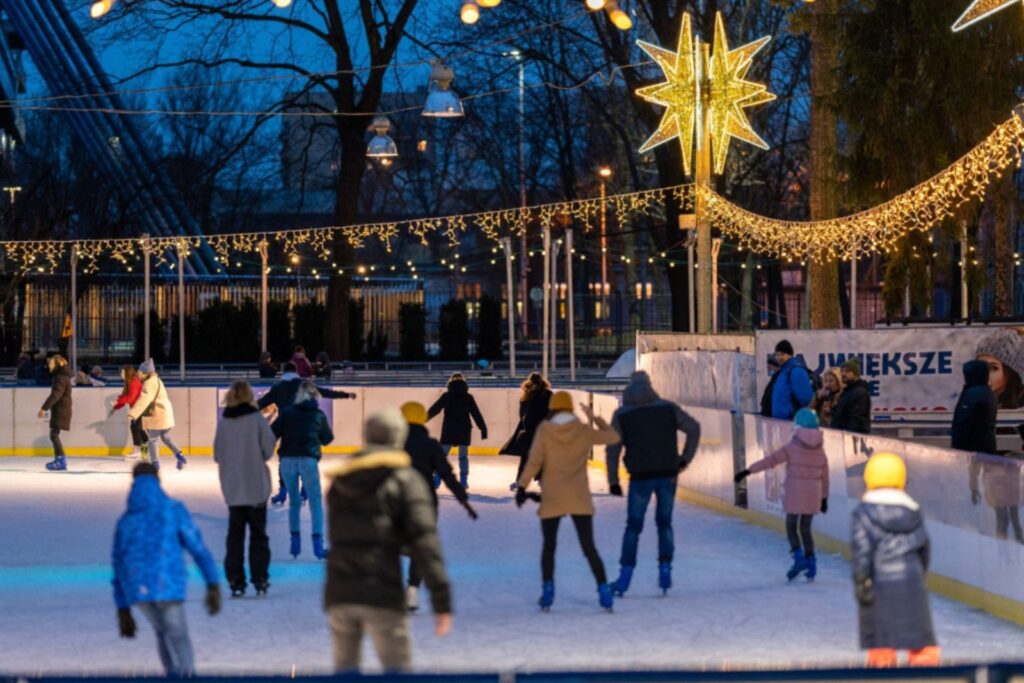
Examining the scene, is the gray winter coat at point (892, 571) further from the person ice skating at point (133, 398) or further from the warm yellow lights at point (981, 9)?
the person ice skating at point (133, 398)

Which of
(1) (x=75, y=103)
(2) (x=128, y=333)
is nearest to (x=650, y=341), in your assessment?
(2) (x=128, y=333)

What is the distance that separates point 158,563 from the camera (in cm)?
837

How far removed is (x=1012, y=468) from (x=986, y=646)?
1.48m

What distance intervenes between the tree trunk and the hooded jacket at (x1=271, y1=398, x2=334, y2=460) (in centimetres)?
1451

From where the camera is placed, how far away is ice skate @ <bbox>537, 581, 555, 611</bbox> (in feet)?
40.3

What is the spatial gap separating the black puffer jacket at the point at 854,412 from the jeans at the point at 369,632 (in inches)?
392

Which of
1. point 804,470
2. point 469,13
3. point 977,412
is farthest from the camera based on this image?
point 469,13

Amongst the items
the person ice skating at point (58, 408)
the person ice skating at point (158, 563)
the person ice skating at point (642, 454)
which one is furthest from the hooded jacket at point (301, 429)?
the person ice skating at point (58, 408)

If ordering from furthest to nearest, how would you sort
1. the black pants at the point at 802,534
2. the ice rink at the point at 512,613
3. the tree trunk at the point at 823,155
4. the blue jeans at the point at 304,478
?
1. the tree trunk at the point at 823,155
2. the blue jeans at the point at 304,478
3. the black pants at the point at 802,534
4. the ice rink at the point at 512,613

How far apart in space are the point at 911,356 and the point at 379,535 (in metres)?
18.6

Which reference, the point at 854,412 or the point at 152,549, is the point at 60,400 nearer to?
the point at 854,412

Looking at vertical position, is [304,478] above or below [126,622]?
above

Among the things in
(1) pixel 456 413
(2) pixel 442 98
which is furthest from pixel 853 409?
(2) pixel 442 98

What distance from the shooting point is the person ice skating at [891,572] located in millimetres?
7961
